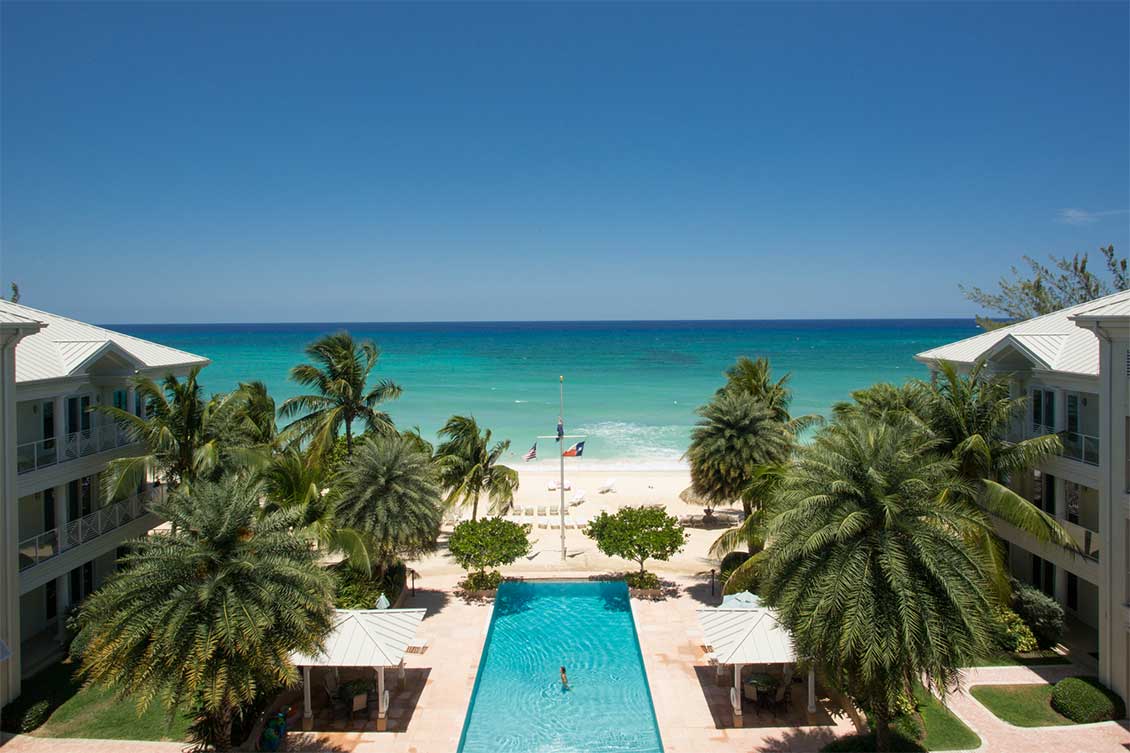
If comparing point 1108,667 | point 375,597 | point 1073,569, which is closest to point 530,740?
point 375,597

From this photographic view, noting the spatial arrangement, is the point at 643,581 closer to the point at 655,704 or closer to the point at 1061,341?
the point at 655,704

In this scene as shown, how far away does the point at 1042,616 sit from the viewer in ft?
59.6

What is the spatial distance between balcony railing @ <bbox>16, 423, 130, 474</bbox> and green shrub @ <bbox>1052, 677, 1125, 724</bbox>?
24.9 metres

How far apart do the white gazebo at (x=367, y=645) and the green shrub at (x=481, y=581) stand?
275 inches

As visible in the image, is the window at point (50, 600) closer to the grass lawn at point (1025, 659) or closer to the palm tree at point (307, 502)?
the palm tree at point (307, 502)

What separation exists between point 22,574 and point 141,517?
530 centimetres

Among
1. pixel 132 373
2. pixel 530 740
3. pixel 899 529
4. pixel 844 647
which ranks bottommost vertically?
pixel 530 740

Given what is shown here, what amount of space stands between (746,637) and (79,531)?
17.9 meters

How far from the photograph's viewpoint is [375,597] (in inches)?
758

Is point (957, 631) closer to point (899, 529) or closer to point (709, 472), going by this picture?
point (899, 529)

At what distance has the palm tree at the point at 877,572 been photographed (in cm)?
1059

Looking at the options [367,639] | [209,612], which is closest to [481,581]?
[367,639]

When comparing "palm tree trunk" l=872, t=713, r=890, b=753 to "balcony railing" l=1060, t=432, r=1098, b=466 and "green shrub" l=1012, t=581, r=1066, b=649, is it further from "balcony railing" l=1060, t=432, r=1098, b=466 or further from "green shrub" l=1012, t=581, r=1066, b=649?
"balcony railing" l=1060, t=432, r=1098, b=466

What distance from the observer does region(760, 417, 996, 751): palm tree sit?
1059cm
